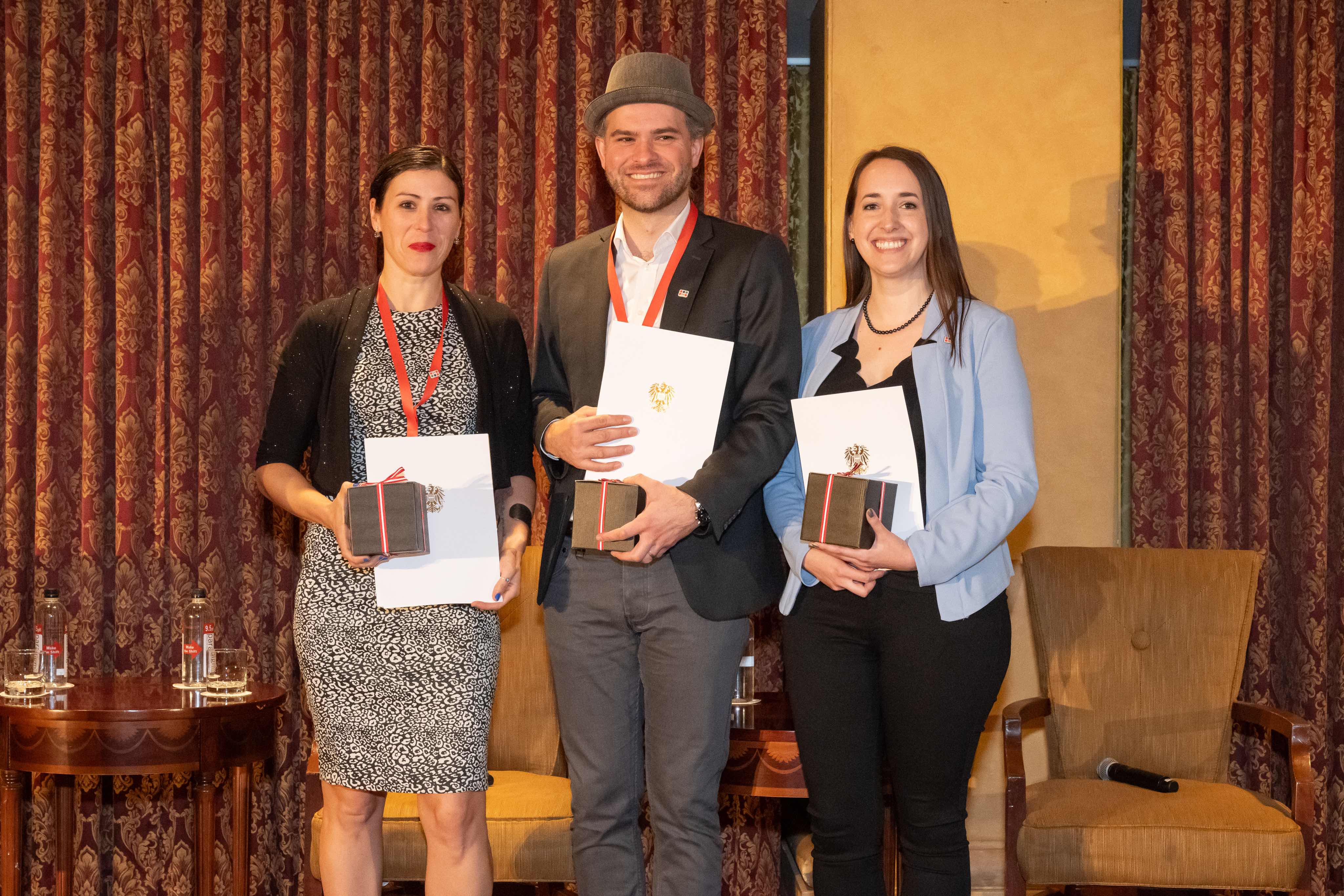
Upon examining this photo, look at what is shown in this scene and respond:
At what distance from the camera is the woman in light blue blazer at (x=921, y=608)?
2.25 m

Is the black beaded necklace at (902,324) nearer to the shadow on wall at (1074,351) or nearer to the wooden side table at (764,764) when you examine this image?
the wooden side table at (764,764)

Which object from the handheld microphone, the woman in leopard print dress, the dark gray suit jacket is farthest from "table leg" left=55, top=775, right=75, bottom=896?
the handheld microphone

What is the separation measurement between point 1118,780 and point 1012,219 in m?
1.80

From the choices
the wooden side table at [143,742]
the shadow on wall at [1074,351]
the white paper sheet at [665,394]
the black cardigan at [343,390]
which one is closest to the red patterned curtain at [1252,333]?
the shadow on wall at [1074,351]

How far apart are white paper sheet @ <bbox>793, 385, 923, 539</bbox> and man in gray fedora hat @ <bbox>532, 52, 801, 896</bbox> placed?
0.07 metres

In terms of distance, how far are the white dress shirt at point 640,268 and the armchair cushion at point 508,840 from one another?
1265 millimetres

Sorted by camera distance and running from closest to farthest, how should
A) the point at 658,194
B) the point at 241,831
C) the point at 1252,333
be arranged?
the point at 658,194 < the point at 241,831 < the point at 1252,333

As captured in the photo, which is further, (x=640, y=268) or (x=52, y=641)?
(x=52, y=641)

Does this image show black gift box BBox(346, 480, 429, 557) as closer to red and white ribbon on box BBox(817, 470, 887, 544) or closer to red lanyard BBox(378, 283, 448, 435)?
red lanyard BBox(378, 283, 448, 435)

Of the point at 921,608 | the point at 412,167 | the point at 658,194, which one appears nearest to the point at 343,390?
the point at 412,167

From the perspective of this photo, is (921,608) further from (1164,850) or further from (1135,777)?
(1135,777)

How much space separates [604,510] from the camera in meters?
2.17

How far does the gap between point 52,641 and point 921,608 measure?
2.66m

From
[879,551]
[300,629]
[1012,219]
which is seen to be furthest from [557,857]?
[1012,219]
